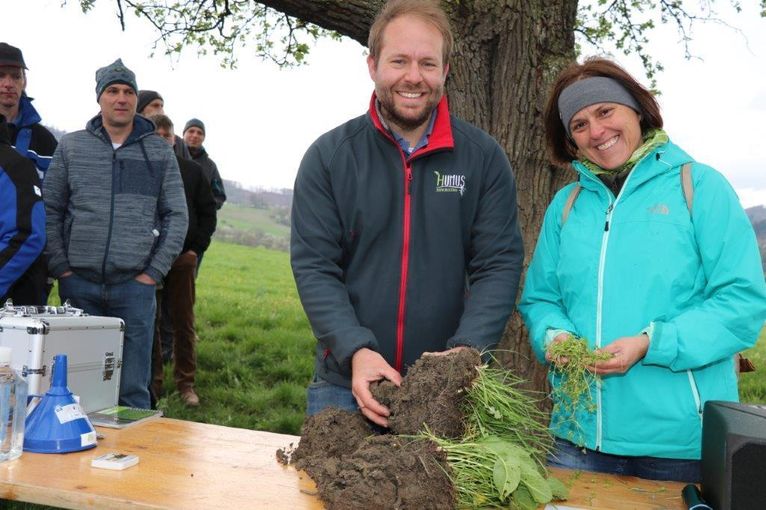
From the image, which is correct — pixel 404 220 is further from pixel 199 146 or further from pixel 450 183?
pixel 199 146

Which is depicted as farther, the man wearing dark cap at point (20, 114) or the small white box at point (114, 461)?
the man wearing dark cap at point (20, 114)

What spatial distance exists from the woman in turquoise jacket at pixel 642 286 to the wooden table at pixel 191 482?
0.21m

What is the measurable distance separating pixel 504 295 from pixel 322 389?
86 cm

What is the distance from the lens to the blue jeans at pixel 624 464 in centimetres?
279

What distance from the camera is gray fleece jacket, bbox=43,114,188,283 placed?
534 centimetres

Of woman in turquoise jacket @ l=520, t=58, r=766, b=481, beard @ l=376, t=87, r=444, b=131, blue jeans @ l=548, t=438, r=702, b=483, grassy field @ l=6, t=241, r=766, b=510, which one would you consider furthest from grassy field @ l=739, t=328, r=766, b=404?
beard @ l=376, t=87, r=444, b=131

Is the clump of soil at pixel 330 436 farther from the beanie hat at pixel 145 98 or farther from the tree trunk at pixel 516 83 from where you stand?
the beanie hat at pixel 145 98

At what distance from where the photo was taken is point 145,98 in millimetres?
7680

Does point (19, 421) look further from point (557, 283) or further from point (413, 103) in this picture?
point (557, 283)

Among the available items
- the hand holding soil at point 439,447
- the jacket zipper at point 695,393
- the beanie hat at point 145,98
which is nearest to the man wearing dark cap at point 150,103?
the beanie hat at point 145,98

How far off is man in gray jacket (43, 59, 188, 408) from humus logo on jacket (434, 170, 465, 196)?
309 cm

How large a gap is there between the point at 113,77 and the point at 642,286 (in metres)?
4.32

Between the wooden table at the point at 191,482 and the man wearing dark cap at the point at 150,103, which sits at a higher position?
the man wearing dark cap at the point at 150,103

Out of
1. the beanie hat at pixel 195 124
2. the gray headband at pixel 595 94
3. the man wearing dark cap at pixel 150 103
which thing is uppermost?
the beanie hat at pixel 195 124
